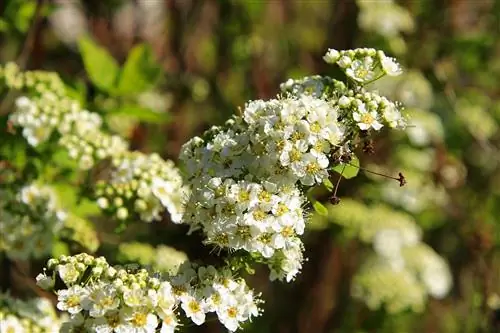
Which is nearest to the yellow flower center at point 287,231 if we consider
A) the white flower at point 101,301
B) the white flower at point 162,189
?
the white flower at point 101,301

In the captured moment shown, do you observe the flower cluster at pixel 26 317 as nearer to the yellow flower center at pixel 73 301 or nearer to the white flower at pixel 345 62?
the yellow flower center at pixel 73 301

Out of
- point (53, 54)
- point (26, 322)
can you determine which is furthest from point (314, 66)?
point (26, 322)

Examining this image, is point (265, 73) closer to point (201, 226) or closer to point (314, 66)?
point (314, 66)

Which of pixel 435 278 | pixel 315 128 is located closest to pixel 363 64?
pixel 315 128

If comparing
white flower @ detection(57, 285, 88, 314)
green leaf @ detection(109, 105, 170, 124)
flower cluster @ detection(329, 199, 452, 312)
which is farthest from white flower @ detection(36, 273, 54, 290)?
flower cluster @ detection(329, 199, 452, 312)

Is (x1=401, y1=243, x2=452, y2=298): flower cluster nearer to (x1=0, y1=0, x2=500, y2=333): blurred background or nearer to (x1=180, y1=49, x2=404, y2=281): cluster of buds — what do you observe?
(x1=0, y1=0, x2=500, y2=333): blurred background

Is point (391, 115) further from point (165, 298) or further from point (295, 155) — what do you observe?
point (165, 298)
